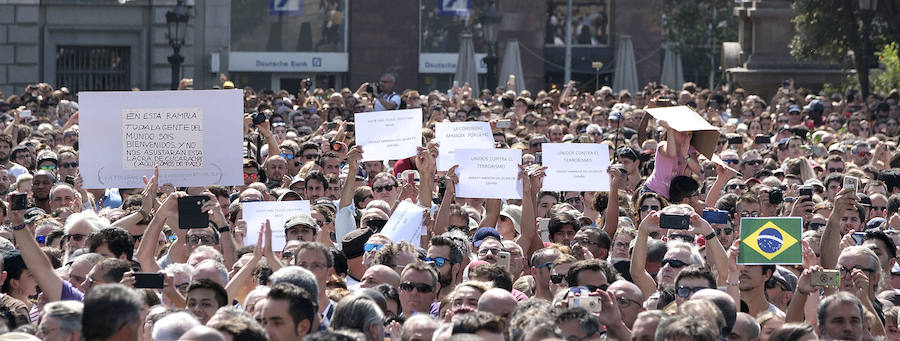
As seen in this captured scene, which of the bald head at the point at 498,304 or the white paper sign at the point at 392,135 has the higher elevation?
the white paper sign at the point at 392,135

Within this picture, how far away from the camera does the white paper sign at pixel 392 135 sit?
14408mm

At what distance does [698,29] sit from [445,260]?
3823 centimetres

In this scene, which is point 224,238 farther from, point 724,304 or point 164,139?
point 724,304

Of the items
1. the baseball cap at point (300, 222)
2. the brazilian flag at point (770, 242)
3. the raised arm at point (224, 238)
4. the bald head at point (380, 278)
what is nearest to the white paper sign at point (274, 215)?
the raised arm at point (224, 238)

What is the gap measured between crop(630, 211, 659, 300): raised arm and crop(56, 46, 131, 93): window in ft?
93.7

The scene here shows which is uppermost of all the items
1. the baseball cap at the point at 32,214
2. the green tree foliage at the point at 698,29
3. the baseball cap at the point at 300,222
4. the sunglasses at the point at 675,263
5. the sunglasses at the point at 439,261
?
the green tree foliage at the point at 698,29

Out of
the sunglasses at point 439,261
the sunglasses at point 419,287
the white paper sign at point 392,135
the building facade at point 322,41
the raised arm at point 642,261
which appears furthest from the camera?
the building facade at point 322,41

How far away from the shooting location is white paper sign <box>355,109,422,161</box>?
1441cm

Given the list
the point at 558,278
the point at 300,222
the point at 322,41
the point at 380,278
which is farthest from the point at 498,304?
the point at 322,41

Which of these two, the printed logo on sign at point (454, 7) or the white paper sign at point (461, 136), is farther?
the printed logo on sign at point (454, 7)

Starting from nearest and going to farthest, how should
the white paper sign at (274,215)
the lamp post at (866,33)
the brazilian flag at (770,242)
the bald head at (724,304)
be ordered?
1. the bald head at (724,304)
2. the brazilian flag at (770,242)
3. the white paper sign at (274,215)
4. the lamp post at (866,33)

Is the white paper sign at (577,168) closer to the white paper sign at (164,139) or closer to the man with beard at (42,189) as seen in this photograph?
the white paper sign at (164,139)

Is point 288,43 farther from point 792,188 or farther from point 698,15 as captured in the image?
point 792,188

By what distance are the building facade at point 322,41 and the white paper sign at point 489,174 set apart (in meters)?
24.6
